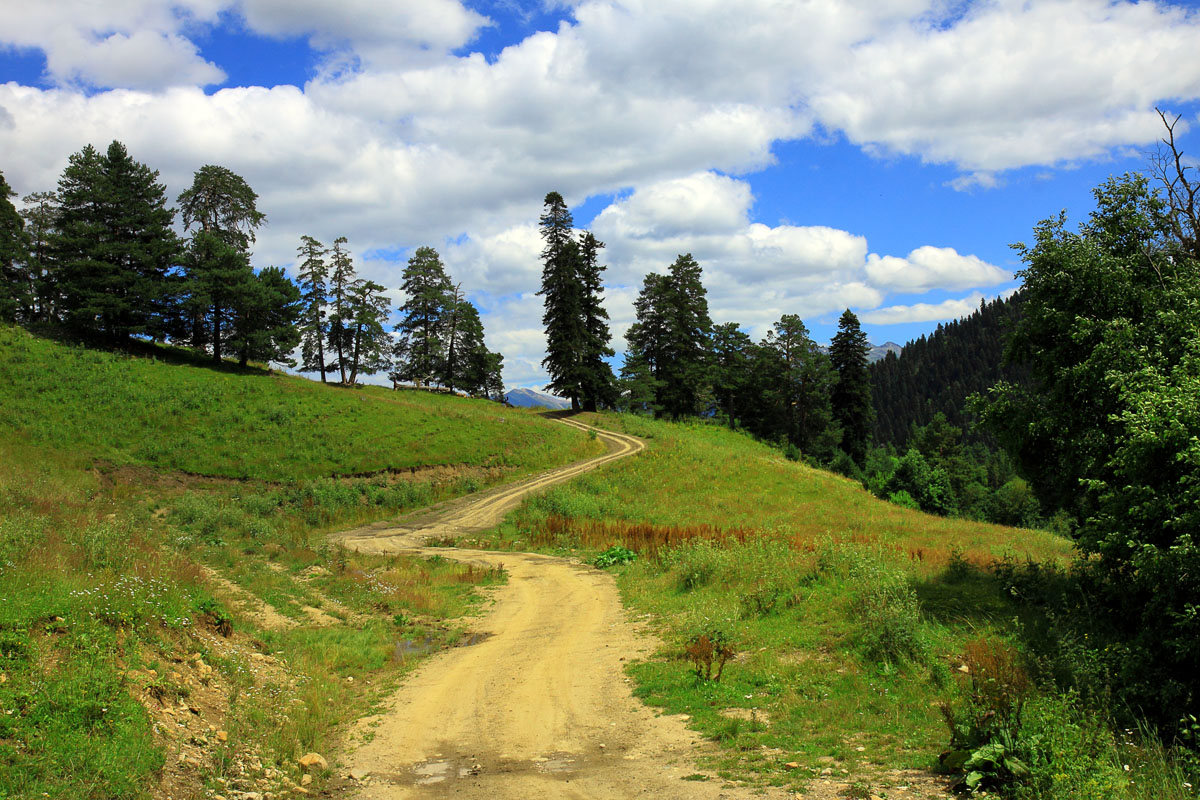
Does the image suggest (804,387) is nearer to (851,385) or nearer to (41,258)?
(851,385)

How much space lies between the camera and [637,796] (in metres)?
6.30

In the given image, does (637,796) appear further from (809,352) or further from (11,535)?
(809,352)

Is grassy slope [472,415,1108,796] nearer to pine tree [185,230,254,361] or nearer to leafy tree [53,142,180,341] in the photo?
pine tree [185,230,254,361]

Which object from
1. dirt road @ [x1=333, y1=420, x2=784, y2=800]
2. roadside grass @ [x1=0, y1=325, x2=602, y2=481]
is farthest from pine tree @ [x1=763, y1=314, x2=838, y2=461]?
dirt road @ [x1=333, y1=420, x2=784, y2=800]

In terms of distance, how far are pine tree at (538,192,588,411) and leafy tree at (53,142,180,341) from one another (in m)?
30.4

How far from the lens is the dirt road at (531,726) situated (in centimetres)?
670

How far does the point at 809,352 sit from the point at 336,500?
52.3 metres

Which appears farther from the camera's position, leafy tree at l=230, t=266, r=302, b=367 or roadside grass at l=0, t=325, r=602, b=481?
leafy tree at l=230, t=266, r=302, b=367

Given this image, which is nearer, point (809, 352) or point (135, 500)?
point (135, 500)

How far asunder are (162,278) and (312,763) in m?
55.5

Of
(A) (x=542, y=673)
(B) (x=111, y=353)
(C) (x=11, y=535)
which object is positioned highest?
(B) (x=111, y=353)

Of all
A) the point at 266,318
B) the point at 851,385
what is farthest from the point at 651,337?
the point at 266,318

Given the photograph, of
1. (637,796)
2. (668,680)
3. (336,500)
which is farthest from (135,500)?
(637,796)

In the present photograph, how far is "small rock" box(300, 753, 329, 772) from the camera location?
714cm
